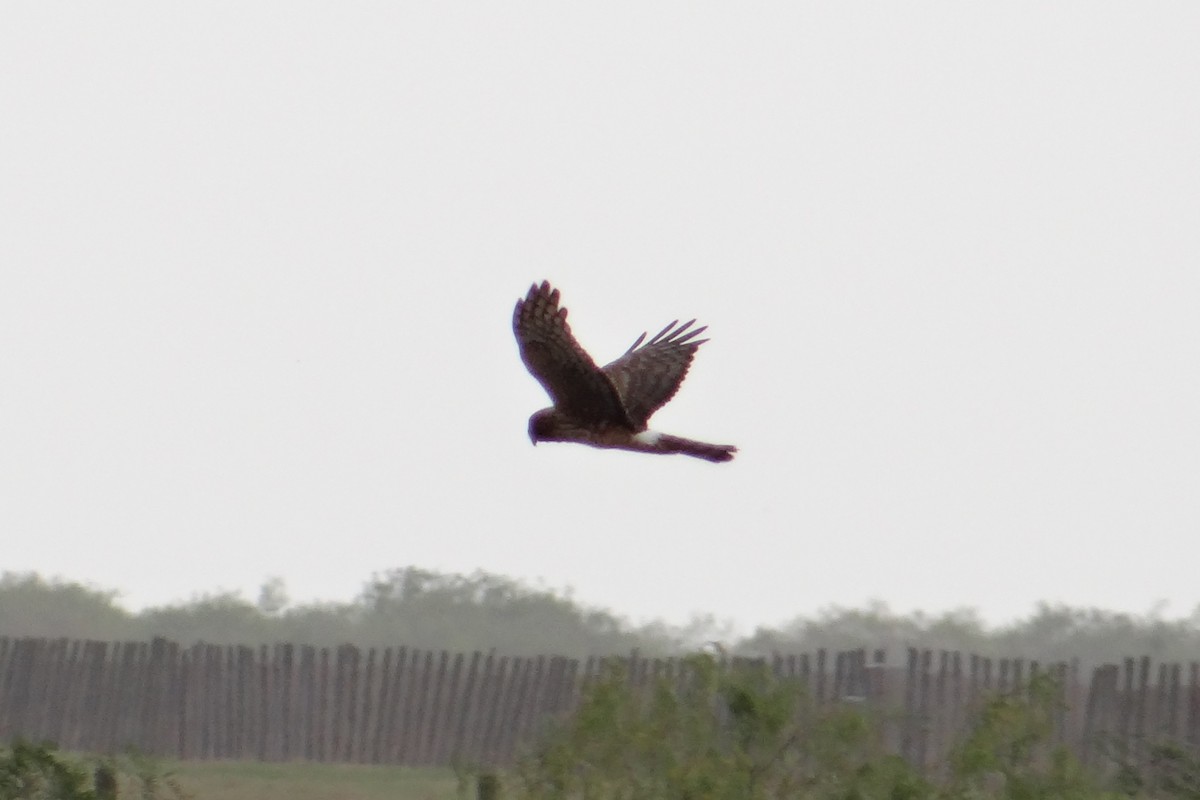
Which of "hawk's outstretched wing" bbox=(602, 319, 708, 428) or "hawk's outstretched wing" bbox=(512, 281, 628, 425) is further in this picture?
"hawk's outstretched wing" bbox=(602, 319, 708, 428)

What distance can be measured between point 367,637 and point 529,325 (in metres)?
43.1

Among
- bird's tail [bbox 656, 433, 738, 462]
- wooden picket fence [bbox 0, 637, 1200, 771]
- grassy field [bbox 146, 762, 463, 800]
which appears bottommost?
grassy field [bbox 146, 762, 463, 800]

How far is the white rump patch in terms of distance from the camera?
372 inches

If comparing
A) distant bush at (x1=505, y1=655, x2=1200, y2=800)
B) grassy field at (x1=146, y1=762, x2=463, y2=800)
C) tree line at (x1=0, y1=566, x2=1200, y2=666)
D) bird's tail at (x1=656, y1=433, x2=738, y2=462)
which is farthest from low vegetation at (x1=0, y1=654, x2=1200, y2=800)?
tree line at (x1=0, y1=566, x2=1200, y2=666)

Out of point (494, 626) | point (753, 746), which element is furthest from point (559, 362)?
point (494, 626)

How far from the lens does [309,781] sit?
19.1m

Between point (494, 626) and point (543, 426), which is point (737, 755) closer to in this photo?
point (543, 426)

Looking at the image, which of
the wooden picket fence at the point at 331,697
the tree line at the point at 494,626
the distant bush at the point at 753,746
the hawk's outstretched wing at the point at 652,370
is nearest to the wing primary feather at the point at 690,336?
the hawk's outstretched wing at the point at 652,370

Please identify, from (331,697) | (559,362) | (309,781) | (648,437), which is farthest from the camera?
(331,697)

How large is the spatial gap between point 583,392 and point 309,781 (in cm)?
1093

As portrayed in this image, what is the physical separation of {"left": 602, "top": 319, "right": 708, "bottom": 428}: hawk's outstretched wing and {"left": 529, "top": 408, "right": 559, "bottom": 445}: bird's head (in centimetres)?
41

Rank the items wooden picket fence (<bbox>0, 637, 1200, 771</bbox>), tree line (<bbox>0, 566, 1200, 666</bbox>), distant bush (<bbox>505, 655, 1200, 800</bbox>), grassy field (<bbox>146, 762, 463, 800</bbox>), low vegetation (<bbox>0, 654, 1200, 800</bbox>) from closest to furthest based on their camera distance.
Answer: low vegetation (<bbox>0, 654, 1200, 800</bbox>) < distant bush (<bbox>505, 655, 1200, 800</bbox>) < grassy field (<bbox>146, 762, 463, 800</bbox>) < wooden picket fence (<bbox>0, 637, 1200, 771</bbox>) < tree line (<bbox>0, 566, 1200, 666</bbox>)

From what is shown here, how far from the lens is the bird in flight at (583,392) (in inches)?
348

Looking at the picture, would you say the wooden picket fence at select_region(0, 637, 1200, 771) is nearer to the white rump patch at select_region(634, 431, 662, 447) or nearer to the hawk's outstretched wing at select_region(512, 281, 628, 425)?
the white rump patch at select_region(634, 431, 662, 447)
